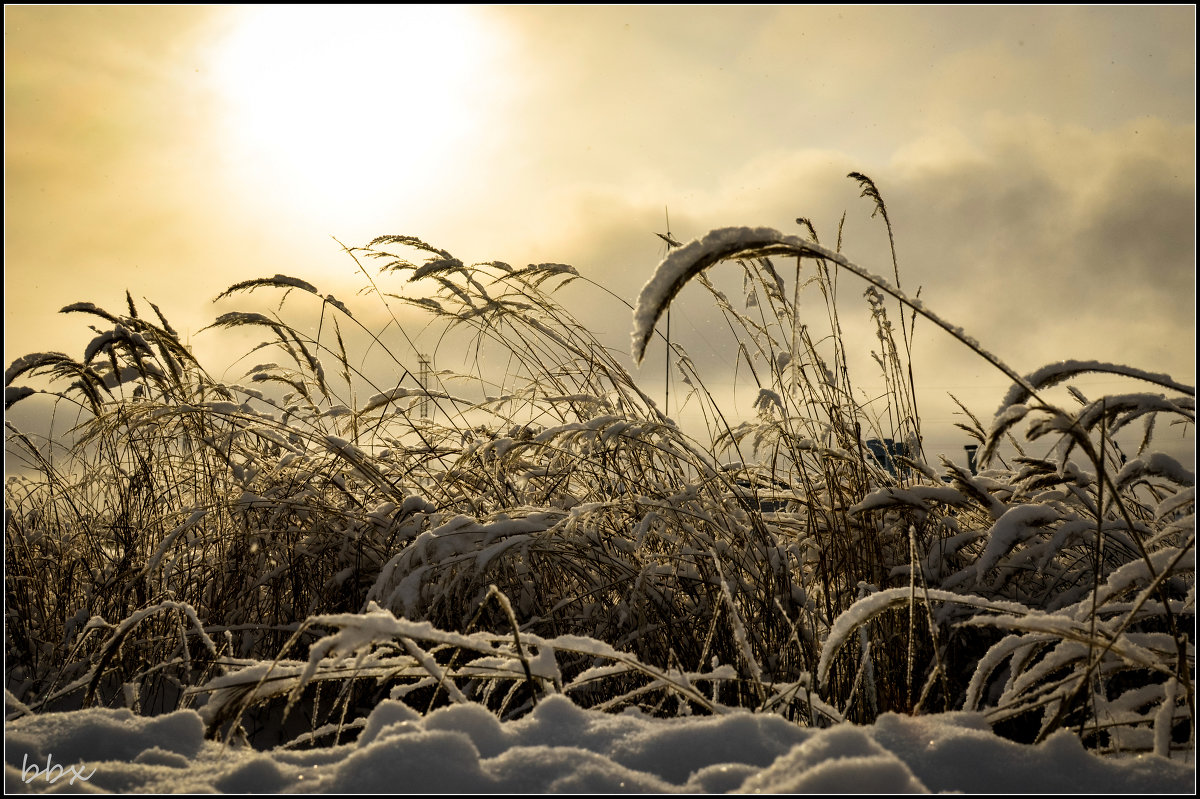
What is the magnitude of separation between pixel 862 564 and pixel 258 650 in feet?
5.31

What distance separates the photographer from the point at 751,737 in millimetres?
920

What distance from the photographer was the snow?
81cm

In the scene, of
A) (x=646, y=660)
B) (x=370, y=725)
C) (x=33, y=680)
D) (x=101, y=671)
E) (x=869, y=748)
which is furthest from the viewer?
(x=33, y=680)

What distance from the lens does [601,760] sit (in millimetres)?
842

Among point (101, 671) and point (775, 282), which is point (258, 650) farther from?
point (775, 282)

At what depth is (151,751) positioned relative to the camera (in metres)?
0.98

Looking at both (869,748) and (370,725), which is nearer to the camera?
(869,748)

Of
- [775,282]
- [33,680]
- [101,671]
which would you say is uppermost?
[775,282]

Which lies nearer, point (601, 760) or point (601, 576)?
→ point (601, 760)

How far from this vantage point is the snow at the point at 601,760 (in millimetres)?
807

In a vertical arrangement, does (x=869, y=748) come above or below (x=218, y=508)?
below

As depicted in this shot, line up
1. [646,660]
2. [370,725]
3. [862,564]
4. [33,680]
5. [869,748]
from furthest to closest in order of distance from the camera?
1. [33,680]
2. [862,564]
3. [646,660]
4. [370,725]
5. [869,748]

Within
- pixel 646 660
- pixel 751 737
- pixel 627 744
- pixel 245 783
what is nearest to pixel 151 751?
pixel 245 783

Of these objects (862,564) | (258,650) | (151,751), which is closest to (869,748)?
(151,751)
